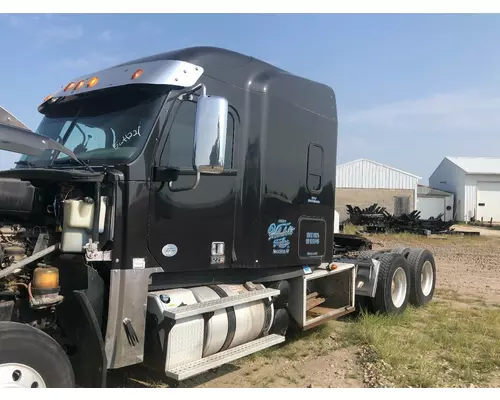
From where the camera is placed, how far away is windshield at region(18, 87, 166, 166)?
13.1ft

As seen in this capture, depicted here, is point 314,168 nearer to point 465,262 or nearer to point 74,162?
point 74,162

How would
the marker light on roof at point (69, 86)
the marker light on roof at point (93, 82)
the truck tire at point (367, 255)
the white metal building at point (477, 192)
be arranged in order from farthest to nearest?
the white metal building at point (477, 192)
the truck tire at point (367, 255)
the marker light on roof at point (69, 86)
the marker light on roof at point (93, 82)

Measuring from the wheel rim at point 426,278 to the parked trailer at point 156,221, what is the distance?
12.5ft

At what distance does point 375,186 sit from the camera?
4059 centimetres

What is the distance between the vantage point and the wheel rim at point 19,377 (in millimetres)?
3033

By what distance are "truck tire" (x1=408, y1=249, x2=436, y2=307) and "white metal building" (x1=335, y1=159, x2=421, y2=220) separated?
2992cm

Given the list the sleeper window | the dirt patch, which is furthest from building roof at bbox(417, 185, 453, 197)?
the sleeper window

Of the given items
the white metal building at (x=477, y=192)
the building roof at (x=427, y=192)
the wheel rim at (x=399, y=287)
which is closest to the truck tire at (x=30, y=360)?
the wheel rim at (x=399, y=287)

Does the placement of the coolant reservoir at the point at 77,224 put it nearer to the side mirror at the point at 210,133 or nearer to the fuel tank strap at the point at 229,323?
the side mirror at the point at 210,133

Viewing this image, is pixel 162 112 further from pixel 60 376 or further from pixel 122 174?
pixel 60 376

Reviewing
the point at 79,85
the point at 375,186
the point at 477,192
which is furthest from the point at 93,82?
the point at 477,192

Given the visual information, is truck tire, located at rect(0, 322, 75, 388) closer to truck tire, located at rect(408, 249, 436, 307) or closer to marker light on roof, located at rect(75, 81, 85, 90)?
marker light on roof, located at rect(75, 81, 85, 90)

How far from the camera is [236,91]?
469cm

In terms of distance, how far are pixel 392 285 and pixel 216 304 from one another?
4117mm
